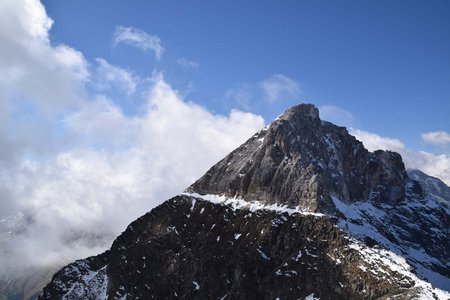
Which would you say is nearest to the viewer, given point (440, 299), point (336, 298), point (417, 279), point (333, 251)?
point (440, 299)

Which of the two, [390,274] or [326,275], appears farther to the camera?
[326,275]

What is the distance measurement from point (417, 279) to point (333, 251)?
3813cm

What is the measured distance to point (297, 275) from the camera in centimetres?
19625

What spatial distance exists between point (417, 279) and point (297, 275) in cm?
4838

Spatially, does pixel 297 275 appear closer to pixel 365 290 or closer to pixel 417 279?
pixel 365 290

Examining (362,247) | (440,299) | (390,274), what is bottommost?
(440,299)

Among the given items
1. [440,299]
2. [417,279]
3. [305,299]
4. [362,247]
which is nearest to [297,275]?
[305,299]

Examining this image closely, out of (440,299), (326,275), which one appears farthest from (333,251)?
(440,299)

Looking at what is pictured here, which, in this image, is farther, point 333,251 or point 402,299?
point 333,251

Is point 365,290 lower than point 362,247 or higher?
lower

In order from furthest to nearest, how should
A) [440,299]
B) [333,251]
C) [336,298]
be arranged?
[333,251] < [336,298] < [440,299]

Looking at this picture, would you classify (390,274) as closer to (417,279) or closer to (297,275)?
(417,279)

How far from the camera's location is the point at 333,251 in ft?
641

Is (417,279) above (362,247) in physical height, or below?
below
